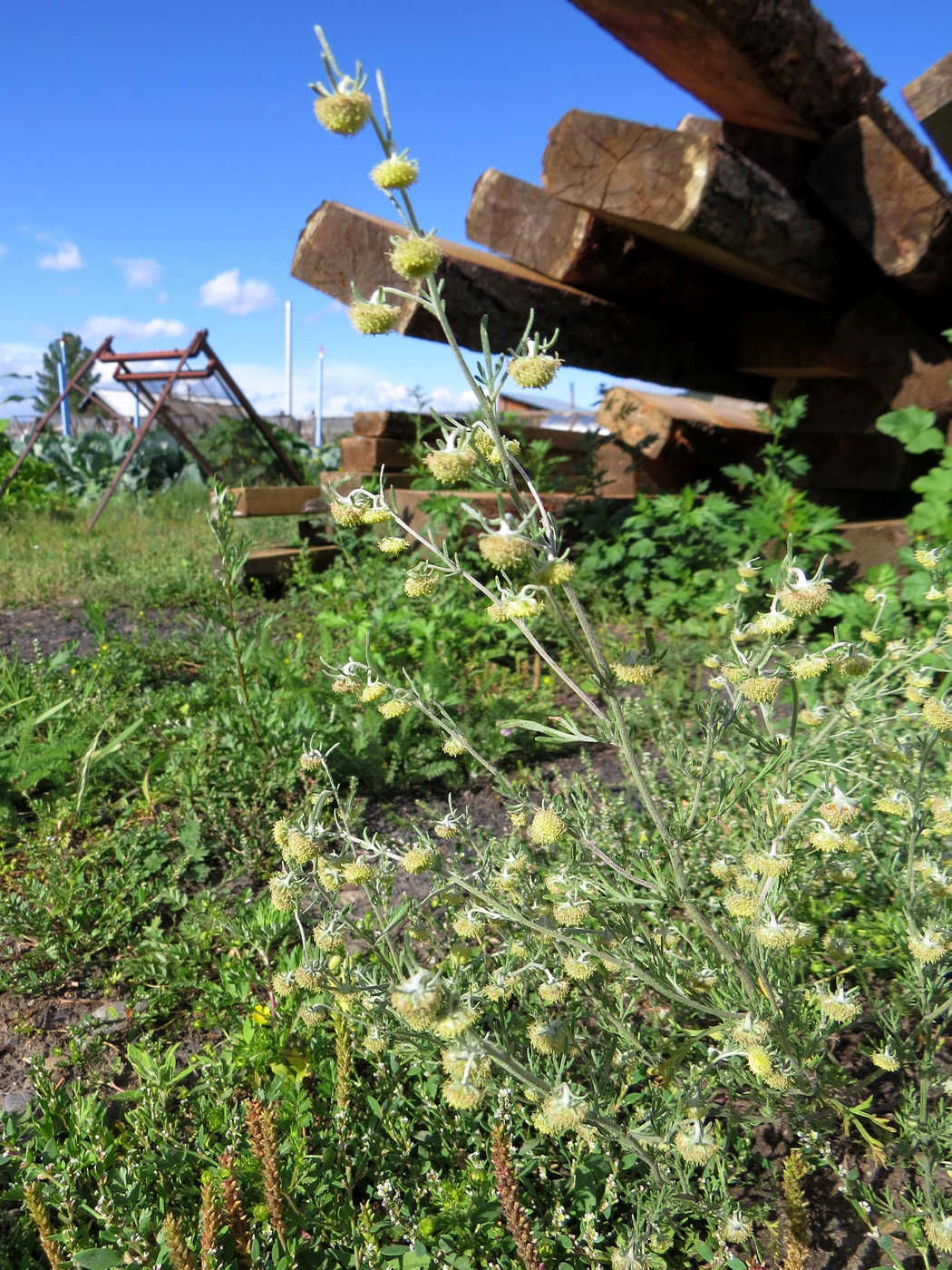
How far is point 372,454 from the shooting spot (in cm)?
518

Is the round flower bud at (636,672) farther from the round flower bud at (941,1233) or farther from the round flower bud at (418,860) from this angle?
the round flower bud at (941,1233)

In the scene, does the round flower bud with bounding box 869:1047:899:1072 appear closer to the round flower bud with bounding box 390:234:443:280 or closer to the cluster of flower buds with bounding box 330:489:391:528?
the cluster of flower buds with bounding box 330:489:391:528

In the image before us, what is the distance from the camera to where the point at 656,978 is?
1.25m

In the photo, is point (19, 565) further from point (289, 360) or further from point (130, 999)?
point (289, 360)

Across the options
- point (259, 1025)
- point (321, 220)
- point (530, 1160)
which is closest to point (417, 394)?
point (321, 220)

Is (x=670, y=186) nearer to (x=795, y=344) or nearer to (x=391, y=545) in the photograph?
(x=795, y=344)

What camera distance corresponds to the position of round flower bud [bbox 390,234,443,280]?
3.05 feet

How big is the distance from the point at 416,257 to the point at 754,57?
3110mm

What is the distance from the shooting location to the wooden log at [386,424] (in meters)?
5.16

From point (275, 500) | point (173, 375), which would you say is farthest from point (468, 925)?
point (173, 375)

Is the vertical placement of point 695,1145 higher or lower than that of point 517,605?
lower

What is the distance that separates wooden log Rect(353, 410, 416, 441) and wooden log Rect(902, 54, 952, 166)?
287cm

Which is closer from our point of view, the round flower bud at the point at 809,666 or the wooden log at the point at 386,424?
the round flower bud at the point at 809,666

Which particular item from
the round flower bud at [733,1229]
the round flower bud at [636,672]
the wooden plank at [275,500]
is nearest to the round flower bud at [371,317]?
the round flower bud at [636,672]
